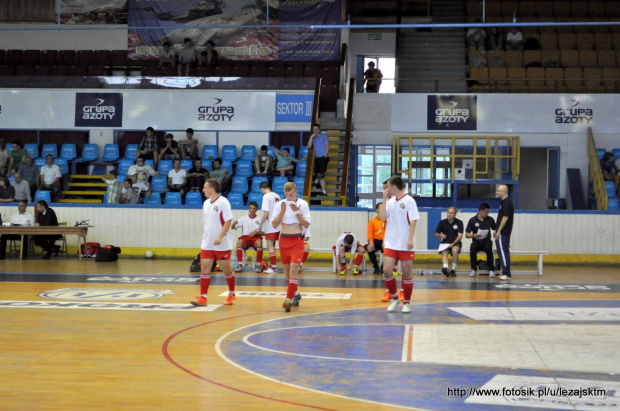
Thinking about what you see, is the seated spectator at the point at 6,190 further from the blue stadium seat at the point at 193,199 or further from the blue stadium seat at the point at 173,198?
the blue stadium seat at the point at 193,199

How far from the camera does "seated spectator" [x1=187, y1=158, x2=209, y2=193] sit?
2361 centimetres

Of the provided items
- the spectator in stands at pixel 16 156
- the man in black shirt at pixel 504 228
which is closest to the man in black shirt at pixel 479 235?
the man in black shirt at pixel 504 228

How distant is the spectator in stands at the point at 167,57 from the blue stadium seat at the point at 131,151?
3338 mm

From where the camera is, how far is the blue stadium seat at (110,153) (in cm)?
2623

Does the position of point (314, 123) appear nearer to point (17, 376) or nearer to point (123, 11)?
point (123, 11)

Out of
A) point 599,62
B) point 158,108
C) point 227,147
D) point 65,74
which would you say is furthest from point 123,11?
point 599,62

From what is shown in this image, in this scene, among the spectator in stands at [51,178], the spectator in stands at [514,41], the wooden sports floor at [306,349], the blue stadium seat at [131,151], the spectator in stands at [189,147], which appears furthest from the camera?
the spectator in stands at [514,41]

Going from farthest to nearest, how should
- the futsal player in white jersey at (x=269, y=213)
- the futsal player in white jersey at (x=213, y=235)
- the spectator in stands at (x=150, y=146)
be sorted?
the spectator in stands at (x=150, y=146) → the futsal player in white jersey at (x=269, y=213) → the futsal player in white jersey at (x=213, y=235)

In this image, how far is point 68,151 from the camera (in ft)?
86.8

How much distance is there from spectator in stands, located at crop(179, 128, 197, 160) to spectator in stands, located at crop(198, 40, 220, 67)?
132 inches

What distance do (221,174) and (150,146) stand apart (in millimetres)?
3011

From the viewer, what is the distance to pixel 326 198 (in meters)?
22.5

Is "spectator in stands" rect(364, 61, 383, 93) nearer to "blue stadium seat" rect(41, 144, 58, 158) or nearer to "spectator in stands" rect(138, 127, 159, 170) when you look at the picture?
"spectator in stands" rect(138, 127, 159, 170)

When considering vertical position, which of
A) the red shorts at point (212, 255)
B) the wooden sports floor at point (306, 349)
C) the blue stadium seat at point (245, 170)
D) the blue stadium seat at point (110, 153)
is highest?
the blue stadium seat at point (110, 153)
